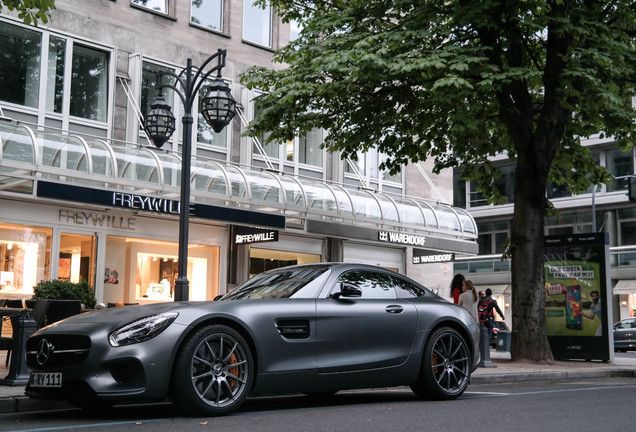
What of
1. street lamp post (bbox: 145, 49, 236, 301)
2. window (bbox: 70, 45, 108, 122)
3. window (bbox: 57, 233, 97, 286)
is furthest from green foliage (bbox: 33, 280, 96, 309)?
window (bbox: 70, 45, 108, 122)

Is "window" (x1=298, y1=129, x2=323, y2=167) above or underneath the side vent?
above

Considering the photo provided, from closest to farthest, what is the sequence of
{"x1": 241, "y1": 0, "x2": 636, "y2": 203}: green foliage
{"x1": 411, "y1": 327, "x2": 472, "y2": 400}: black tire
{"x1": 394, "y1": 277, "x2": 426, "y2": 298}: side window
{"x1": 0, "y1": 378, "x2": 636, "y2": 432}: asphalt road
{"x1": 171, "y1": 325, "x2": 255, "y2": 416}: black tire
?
1. {"x1": 0, "y1": 378, "x2": 636, "y2": 432}: asphalt road
2. {"x1": 171, "y1": 325, "x2": 255, "y2": 416}: black tire
3. {"x1": 411, "y1": 327, "x2": 472, "y2": 400}: black tire
4. {"x1": 394, "y1": 277, "x2": 426, "y2": 298}: side window
5. {"x1": 241, "y1": 0, "x2": 636, "y2": 203}: green foliage

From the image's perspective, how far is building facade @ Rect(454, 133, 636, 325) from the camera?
4941 cm

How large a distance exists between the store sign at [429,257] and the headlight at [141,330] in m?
20.8

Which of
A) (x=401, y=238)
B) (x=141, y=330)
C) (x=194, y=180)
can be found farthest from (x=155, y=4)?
(x=141, y=330)

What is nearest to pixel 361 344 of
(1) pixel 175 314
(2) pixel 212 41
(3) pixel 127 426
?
(1) pixel 175 314

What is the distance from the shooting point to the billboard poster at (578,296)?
17375mm

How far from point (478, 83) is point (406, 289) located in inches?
235

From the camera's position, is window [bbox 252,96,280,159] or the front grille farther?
window [bbox 252,96,280,159]

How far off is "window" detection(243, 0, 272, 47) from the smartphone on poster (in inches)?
514

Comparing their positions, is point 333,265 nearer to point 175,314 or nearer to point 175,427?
point 175,314

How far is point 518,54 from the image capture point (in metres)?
16.0

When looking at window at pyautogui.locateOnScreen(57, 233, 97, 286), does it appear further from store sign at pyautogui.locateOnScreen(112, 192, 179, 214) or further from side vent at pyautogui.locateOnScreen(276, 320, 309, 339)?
side vent at pyautogui.locateOnScreen(276, 320, 309, 339)

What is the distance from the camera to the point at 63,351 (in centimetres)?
688
